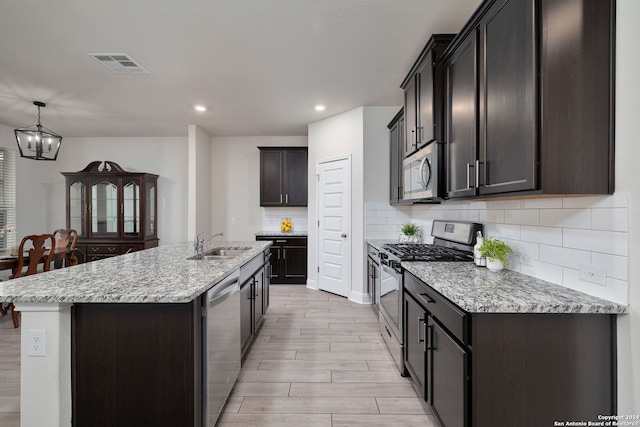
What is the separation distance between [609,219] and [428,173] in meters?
1.18

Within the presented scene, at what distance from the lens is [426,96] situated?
2.44 meters

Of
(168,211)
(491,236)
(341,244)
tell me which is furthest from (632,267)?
(168,211)

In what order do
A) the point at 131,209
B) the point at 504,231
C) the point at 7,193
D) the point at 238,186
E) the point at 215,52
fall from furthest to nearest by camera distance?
the point at 238,186
the point at 131,209
the point at 7,193
the point at 215,52
the point at 504,231

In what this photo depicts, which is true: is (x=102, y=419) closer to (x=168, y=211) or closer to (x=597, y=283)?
(x=597, y=283)

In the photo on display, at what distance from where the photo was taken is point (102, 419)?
1.42 meters

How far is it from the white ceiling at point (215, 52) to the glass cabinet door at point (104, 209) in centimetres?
132

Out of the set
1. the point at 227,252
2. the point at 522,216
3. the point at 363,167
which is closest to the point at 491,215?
the point at 522,216

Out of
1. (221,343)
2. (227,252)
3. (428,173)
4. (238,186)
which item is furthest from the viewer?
(238,186)

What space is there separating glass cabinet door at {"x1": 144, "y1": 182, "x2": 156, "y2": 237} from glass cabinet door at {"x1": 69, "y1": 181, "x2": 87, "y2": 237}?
1.03 m

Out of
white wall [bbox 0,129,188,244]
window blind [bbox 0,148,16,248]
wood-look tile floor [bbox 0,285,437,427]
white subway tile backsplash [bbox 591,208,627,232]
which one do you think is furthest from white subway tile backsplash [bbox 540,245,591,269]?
window blind [bbox 0,148,16,248]

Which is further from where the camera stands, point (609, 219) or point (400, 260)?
point (400, 260)

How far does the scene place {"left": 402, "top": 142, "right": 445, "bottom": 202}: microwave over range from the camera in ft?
7.37

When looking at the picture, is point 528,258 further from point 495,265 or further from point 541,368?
point 541,368

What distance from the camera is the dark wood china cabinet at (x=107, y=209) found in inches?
206
